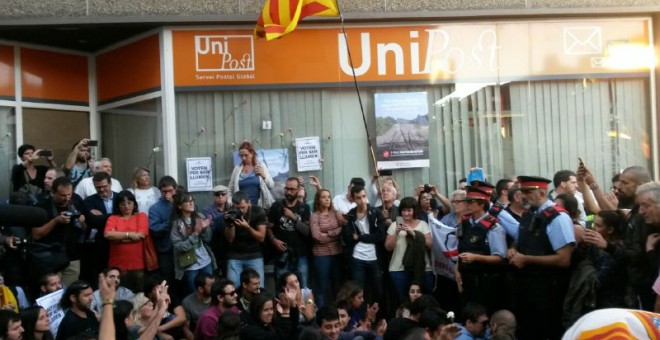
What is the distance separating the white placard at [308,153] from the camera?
13.3 meters

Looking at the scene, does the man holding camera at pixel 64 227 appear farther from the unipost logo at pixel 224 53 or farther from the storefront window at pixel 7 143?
the unipost logo at pixel 224 53

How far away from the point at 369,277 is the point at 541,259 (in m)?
2.79

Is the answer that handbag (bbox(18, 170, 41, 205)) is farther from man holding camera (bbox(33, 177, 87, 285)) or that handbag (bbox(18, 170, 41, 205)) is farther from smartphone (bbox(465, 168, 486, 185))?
smartphone (bbox(465, 168, 486, 185))

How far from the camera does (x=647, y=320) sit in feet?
14.6

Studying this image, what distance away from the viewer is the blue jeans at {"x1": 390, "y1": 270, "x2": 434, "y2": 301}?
37.6 ft

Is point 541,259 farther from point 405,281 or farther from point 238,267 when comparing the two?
point 238,267

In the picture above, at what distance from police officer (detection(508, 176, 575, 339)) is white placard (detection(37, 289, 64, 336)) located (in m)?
4.59

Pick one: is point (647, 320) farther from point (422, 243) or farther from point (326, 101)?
point (326, 101)

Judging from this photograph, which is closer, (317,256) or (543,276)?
Answer: (543,276)

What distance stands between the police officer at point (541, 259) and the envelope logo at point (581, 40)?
4709 mm

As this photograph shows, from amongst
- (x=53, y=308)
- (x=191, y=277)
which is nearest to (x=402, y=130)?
(x=191, y=277)

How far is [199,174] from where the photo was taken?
43.3 feet

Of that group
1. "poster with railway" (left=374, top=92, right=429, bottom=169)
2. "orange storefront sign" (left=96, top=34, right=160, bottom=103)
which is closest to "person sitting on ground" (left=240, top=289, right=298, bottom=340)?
"poster with railway" (left=374, top=92, right=429, bottom=169)

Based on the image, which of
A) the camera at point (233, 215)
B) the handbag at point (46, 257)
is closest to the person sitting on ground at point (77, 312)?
the handbag at point (46, 257)
